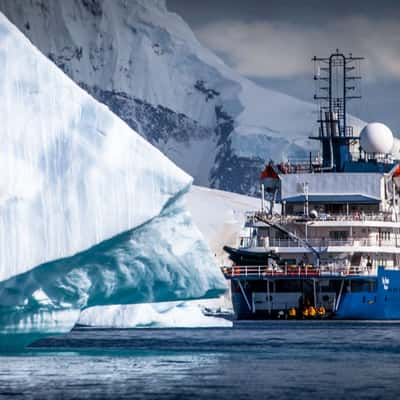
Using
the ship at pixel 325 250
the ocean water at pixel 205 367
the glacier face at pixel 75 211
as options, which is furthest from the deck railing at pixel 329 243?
the glacier face at pixel 75 211

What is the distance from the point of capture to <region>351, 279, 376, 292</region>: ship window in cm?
8069

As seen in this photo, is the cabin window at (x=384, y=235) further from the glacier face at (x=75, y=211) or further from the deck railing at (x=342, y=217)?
the glacier face at (x=75, y=211)

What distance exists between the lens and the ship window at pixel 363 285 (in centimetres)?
8069

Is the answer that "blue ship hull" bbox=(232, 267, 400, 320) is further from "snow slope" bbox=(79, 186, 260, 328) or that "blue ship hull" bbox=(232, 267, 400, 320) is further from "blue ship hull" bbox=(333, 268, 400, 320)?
"snow slope" bbox=(79, 186, 260, 328)

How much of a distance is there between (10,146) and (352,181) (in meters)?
48.1

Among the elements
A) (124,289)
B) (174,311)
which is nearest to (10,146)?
(124,289)

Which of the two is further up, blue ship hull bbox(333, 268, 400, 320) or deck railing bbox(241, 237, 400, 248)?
deck railing bbox(241, 237, 400, 248)

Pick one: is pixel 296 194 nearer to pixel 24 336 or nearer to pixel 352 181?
pixel 352 181

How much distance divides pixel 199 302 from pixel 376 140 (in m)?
18.8

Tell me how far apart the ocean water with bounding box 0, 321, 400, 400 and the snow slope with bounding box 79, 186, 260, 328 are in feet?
39.1

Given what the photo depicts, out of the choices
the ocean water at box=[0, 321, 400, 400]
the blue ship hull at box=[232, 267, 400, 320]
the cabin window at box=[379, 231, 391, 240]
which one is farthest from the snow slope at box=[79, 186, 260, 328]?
the ocean water at box=[0, 321, 400, 400]

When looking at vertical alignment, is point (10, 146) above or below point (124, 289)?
above

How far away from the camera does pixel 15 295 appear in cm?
3831

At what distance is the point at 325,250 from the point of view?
8181 cm
